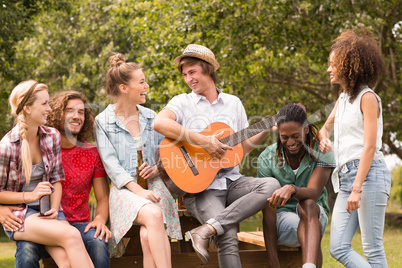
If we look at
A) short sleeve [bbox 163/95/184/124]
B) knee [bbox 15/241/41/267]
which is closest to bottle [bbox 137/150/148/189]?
short sleeve [bbox 163/95/184/124]

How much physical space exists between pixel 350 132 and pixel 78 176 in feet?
6.68

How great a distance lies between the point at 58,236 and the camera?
334cm

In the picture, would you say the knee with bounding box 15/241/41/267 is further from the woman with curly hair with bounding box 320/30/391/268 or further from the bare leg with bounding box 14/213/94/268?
the woman with curly hair with bounding box 320/30/391/268

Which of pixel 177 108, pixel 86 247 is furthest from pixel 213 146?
pixel 86 247

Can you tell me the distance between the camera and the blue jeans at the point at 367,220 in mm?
3285

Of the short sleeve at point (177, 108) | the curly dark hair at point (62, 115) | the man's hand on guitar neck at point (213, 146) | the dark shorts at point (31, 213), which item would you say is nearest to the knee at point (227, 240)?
the man's hand on guitar neck at point (213, 146)

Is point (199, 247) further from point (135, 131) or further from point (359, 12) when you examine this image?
point (359, 12)

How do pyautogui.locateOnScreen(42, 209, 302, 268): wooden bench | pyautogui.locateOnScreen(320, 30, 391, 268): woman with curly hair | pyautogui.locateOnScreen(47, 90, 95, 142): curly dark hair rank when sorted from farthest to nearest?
pyautogui.locateOnScreen(47, 90, 95, 142): curly dark hair < pyautogui.locateOnScreen(42, 209, 302, 268): wooden bench < pyautogui.locateOnScreen(320, 30, 391, 268): woman with curly hair

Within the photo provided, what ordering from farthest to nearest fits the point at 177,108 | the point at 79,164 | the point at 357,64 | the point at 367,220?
the point at 177,108
the point at 79,164
the point at 357,64
the point at 367,220

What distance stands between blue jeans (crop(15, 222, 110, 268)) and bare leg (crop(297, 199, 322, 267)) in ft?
4.58

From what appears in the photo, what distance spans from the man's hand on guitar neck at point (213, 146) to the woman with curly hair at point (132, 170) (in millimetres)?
420

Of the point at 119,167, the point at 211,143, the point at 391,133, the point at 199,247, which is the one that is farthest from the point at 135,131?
the point at 391,133

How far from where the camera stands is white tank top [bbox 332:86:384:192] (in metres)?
3.37

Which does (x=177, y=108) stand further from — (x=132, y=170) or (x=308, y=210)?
(x=308, y=210)
